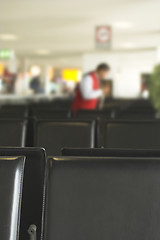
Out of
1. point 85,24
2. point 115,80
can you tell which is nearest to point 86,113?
point 85,24

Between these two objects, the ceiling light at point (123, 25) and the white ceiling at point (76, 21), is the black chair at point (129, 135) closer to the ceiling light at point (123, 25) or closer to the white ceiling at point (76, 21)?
the white ceiling at point (76, 21)

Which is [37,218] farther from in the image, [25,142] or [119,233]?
[25,142]

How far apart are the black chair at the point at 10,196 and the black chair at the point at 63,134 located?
5.28 feet

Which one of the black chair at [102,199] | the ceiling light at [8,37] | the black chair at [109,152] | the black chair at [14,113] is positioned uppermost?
the ceiling light at [8,37]

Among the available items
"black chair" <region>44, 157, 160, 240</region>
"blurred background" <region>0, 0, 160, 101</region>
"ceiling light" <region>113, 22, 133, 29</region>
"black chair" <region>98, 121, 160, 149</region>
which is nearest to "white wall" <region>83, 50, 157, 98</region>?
"blurred background" <region>0, 0, 160, 101</region>

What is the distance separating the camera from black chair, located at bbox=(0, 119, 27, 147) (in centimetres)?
303

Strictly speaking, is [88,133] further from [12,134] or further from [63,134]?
[12,134]

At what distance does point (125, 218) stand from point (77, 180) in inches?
6.6

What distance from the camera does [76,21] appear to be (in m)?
14.1

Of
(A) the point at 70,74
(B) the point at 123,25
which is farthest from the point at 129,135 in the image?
(A) the point at 70,74

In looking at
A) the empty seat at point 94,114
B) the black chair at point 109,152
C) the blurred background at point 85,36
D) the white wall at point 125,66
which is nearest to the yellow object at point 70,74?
the blurred background at point 85,36

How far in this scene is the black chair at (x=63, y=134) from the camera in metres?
3.10

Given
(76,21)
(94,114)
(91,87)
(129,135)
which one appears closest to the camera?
(129,135)

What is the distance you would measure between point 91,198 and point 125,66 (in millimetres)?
25408
